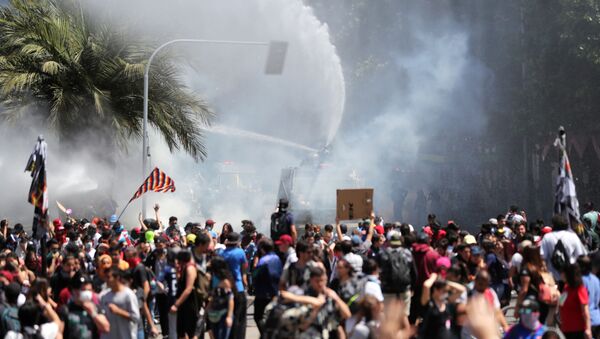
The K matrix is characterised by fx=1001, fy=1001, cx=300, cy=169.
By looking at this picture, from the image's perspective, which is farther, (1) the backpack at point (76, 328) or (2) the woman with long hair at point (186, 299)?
(2) the woman with long hair at point (186, 299)

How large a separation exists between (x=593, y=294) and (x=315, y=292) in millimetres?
2960

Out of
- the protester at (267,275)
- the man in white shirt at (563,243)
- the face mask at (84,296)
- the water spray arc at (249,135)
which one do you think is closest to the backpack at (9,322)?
the face mask at (84,296)

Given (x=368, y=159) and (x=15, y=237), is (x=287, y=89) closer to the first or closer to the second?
(x=368, y=159)

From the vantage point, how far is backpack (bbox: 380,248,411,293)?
1062 centimetres

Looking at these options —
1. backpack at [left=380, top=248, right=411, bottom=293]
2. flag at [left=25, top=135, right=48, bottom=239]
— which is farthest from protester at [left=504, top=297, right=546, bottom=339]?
flag at [left=25, top=135, right=48, bottom=239]

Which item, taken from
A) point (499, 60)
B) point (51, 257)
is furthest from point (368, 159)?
point (51, 257)

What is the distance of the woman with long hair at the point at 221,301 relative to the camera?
9.80m

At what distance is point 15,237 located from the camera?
17359 millimetres

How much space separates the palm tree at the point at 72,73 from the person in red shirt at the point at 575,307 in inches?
659

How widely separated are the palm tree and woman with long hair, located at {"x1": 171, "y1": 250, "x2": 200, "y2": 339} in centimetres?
1425

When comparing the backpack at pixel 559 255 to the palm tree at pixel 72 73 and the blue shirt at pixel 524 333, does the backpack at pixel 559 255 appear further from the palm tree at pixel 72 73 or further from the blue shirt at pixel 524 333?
the palm tree at pixel 72 73

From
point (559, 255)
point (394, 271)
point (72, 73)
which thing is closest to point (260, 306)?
point (394, 271)

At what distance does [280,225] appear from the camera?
45.7ft

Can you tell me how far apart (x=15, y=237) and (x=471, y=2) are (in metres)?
24.9
